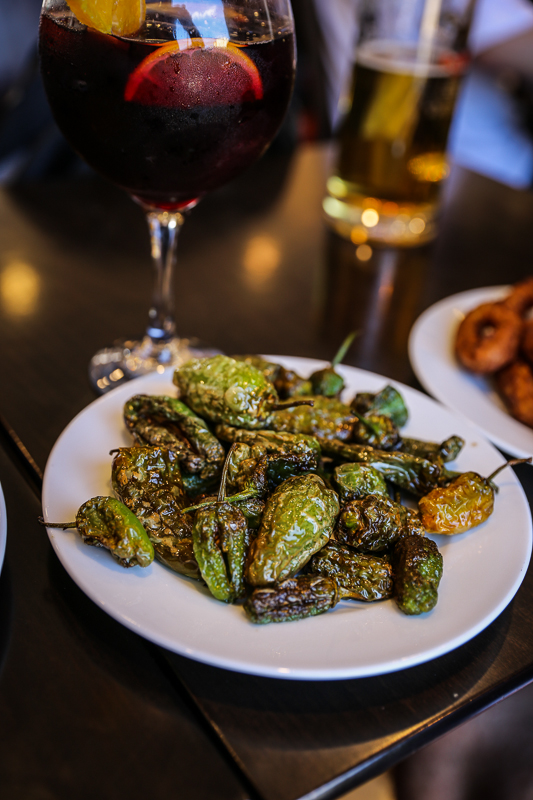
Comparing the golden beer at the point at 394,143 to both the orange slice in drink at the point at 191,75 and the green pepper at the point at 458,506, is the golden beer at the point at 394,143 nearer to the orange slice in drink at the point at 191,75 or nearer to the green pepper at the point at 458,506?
the orange slice in drink at the point at 191,75

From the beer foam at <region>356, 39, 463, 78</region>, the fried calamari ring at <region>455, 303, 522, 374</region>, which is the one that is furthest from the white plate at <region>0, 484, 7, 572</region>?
the beer foam at <region>356, 39, 463, 78</region>

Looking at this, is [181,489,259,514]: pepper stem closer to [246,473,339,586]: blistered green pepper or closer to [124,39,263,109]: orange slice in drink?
[246,473,339,586]: blistered green pepper

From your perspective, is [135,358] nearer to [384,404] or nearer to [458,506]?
[384,404]

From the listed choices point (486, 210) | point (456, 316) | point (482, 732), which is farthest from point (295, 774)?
point (486, 210)

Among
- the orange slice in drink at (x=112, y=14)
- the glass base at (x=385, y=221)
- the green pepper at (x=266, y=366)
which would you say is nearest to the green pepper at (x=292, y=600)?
the green pepper at (x=266, y=366)

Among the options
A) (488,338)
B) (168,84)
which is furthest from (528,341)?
(168,84)

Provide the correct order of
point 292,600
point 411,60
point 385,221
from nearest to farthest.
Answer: point 292,600
point 411,60
point 385,221
